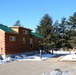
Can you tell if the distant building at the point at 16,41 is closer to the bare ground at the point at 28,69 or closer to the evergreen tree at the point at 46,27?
the evergreen tree at the point at 46,27

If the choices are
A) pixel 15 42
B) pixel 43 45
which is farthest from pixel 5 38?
pixel 43 45

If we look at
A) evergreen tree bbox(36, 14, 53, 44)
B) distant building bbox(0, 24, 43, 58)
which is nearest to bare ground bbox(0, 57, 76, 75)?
distant building bbox(0, 24, 43, 58)

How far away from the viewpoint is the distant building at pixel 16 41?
105ft

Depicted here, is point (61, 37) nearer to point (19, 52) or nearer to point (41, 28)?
point (41, 28)

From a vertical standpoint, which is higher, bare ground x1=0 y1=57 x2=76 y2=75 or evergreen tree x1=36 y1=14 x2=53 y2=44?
evergreen tree x1=36 y1=14 x2=53 y2=44

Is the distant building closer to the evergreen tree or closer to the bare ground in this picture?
the evergreen tree

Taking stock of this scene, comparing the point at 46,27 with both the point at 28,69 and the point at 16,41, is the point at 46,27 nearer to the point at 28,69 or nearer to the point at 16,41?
the point at 16,41

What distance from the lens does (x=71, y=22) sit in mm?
47562

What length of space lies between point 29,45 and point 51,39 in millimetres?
6329

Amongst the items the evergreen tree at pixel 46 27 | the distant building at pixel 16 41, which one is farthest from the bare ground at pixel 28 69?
the evergreen tree at pixel 46 27

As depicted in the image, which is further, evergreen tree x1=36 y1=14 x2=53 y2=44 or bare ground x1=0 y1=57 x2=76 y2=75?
evergreen tree x1=36 y1=14 x2=53 y2=44

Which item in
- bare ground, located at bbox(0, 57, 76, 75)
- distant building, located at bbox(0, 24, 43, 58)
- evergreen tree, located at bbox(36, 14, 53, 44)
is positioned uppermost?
evergreen tree, located at bbox(36, 14, 53, 44)

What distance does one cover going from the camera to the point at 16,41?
1390 inches

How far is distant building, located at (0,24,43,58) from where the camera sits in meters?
32.2
